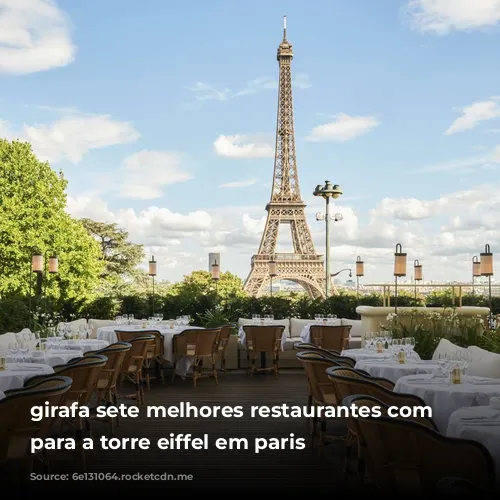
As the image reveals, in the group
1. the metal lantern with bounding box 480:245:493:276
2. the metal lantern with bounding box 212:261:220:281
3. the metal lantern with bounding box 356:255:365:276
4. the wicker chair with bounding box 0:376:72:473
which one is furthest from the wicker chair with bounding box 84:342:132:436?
the metal lantern with bounding box 356:255:365:276

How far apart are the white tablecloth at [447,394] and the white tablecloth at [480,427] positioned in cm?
59

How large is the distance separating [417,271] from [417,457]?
50.3 ft

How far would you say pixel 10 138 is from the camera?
2106 centimetres

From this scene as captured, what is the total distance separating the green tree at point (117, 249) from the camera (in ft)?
117

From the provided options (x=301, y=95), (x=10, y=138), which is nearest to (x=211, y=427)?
(x=10, y=138)

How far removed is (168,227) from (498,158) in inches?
947

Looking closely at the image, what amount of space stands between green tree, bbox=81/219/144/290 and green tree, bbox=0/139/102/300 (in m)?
13.6

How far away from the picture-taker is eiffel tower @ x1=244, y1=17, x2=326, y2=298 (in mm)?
29373

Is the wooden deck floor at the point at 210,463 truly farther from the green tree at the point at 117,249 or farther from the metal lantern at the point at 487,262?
the green tree at the point at 117,249

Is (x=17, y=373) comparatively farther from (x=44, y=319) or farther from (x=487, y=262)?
(x=487, y=262)

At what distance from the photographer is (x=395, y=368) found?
571 cm

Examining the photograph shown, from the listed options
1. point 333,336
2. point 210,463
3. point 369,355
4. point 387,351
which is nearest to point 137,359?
point 369,355

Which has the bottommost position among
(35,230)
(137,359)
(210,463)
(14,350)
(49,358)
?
(210,463)

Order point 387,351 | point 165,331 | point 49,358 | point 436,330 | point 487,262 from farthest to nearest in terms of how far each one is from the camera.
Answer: point 487,262
point 165,331
point 436,330
point 387,351
point 49,358
